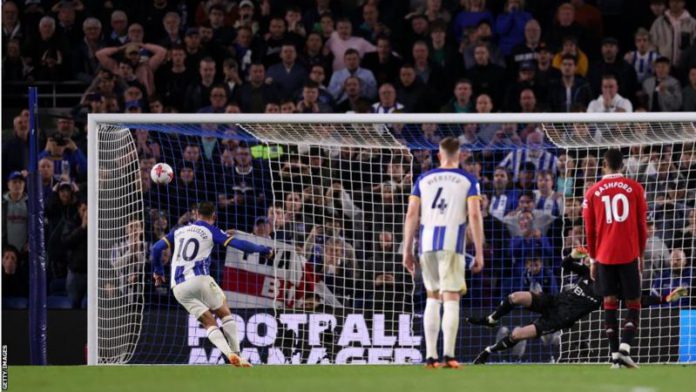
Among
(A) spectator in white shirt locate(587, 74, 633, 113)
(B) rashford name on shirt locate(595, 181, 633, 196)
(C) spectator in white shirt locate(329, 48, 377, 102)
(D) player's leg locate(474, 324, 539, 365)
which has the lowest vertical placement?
(D) player's leg locate(474, 324, 539, 365)

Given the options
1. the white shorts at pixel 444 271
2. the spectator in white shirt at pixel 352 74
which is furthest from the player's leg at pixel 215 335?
the spectator in white shirt at pixel 352 74

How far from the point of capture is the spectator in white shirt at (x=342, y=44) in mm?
19031

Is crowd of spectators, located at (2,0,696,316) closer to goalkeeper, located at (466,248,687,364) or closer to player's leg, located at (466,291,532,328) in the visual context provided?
goalkeeper, located at (466,248,687,364)

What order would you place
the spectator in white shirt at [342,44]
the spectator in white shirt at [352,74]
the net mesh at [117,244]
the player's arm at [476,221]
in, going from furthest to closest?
1. the spectator in white shirt at [342,44]
2. the spectator in white shirt at [352,74]
3. the net mesh at [117,244]
4. the player's arm at [476,221]

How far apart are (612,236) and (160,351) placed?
6.13 metres

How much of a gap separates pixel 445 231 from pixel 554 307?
3465mm

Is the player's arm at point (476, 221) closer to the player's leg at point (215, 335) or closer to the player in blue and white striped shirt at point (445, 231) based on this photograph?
the player in blue and white striped shirt at point (445, 231)

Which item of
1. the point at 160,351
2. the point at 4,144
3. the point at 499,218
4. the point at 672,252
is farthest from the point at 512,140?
the point at 4,144

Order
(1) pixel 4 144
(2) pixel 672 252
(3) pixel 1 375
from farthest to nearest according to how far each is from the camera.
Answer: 1. (1) pixel 4 144
2. (2) pixel 672 252
3. (3) pixel 1 375

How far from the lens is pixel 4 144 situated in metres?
17.7

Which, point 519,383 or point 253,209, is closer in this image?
point 519,383

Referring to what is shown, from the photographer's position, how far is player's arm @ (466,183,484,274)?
10.5 metres

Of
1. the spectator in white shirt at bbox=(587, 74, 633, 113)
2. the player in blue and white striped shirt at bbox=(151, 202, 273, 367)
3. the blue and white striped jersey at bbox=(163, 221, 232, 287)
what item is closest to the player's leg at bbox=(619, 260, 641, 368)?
the player in blue and white striped shirt at bbox=(151, 202, 273, 367)

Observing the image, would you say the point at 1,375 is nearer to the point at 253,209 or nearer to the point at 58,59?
the point at 253,209
